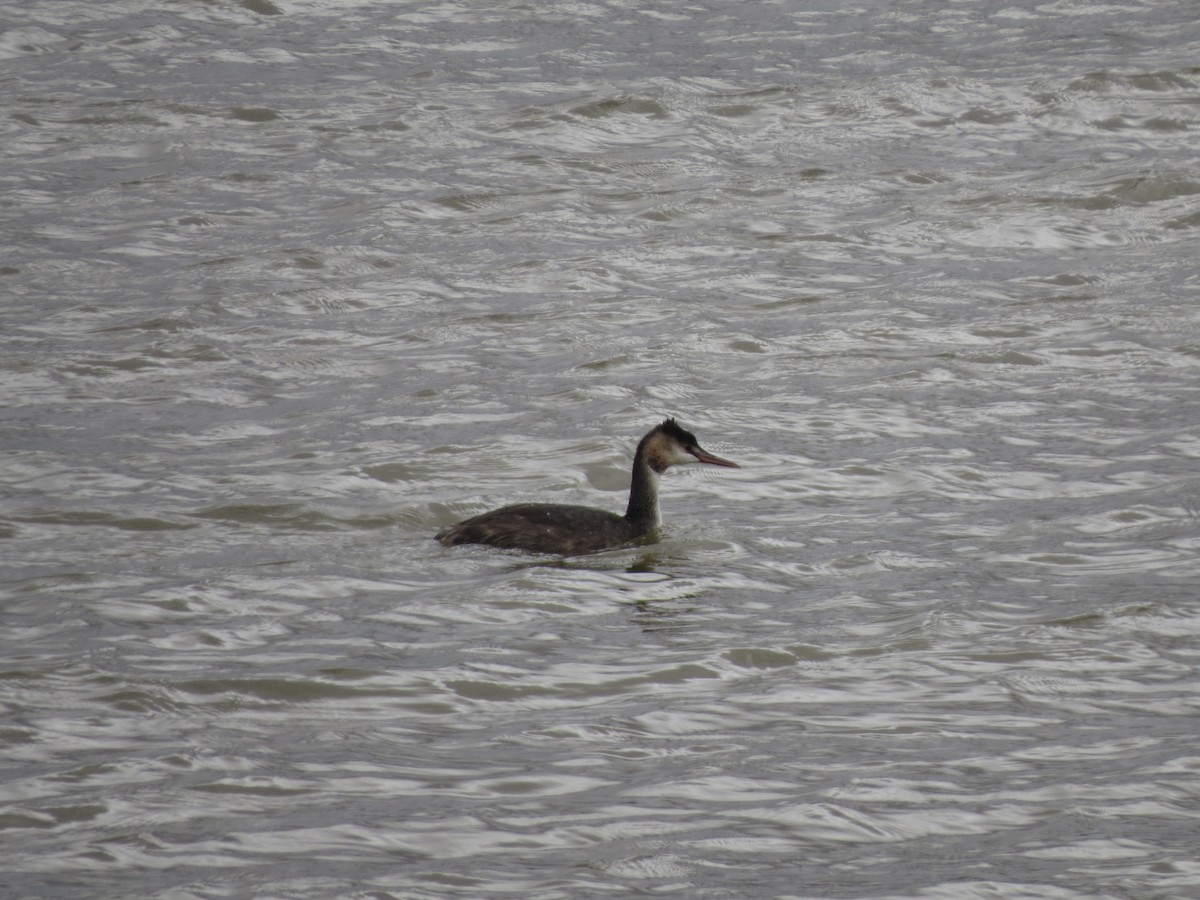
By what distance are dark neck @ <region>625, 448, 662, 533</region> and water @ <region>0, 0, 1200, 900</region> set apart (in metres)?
0.20

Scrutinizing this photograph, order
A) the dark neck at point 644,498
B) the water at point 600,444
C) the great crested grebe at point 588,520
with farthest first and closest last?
the dark neck at point 644,498
the great crested grebe at point 588,520
the water at point 600,444

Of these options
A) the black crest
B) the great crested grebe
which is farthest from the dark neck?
the black crest

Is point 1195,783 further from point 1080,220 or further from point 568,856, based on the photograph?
point 1080,220

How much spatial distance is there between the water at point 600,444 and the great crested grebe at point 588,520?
0.51 feet

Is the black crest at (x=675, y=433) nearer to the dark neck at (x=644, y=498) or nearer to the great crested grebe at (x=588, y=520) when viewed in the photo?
the great crested grebe at (x=588, y=520)

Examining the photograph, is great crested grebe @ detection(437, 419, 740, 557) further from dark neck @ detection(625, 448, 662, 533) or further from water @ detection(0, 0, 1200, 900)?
water @ detection(0, 0, 1200, 900)

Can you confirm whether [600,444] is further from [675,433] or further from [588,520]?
[588,520]

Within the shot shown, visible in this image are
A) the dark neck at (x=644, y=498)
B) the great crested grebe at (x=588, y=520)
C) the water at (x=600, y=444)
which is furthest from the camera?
the dark neck at (x=644, y=498)

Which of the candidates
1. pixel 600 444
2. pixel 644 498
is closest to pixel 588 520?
pixel 644 498

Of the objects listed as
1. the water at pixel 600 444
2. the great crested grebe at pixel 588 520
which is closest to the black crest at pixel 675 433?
the great crested grebe at pixel 588 520

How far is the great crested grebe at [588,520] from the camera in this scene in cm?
1048

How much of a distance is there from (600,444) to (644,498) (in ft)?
5.26

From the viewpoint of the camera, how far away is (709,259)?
1678 cm

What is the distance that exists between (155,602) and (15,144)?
11.1 m
